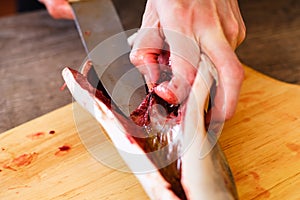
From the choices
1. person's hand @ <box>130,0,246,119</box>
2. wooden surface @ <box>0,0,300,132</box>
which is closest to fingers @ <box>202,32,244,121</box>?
person's hand @ <box>130,0,246,119</box>

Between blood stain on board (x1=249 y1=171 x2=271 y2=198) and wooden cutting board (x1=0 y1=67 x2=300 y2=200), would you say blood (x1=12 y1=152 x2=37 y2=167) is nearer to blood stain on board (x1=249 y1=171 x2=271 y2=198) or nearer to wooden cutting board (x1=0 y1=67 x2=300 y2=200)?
wooden cutting board (x1=0 y1=67 x2=300 y2=200)

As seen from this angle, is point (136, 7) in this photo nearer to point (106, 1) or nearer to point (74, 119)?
point (106, 1)

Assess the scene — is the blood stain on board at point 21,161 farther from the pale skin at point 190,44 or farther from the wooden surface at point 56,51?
the pale skin at point 190,44

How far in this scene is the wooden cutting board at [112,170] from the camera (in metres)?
1.02

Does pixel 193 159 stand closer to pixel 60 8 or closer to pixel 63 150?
pixel 63 150

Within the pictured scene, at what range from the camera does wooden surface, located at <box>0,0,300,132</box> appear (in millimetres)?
1443

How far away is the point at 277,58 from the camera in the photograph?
1.65 m

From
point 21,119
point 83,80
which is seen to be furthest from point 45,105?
point 83,80

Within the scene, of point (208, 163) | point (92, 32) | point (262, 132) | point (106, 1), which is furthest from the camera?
point (106, 1)

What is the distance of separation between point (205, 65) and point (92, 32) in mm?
470

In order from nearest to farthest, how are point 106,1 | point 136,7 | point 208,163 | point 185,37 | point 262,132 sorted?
point 208,163 < point 185,37 < point 262,132 < point 106,1 < point 136,7

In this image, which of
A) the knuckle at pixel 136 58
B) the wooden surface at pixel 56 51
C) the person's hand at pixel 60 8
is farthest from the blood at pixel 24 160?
the person's hand at pixel 60 8

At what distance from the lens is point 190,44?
104 cm

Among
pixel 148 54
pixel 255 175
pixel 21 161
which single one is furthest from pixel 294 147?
pixel 21 161
